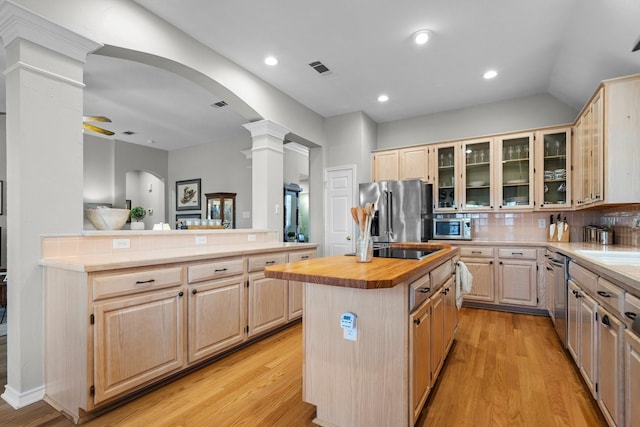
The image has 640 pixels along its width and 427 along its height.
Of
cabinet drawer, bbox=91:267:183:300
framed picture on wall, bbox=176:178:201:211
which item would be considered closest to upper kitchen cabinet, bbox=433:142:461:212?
cabinet drawer, bbox=91:267:183:300

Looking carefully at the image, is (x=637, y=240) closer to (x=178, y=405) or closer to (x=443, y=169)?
(x=443, y=169)

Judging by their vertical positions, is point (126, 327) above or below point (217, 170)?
below

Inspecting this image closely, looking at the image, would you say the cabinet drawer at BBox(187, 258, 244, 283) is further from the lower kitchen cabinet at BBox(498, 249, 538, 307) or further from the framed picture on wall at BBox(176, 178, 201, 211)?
the framed picture on wall at BBox(176, 178, 201, 211)

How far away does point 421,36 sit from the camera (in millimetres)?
2889

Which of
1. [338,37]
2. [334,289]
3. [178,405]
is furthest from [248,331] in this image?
[338,37]

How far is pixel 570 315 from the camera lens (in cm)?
241

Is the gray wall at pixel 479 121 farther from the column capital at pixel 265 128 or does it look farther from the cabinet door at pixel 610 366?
the cabinet door at pixel 610 366

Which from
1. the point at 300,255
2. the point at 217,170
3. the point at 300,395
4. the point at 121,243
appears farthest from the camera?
the point at 217,170

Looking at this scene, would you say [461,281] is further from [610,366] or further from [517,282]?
[517,282]

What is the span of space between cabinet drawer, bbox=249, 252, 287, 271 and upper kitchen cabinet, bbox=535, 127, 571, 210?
325 cm

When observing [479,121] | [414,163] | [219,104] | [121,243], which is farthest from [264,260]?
[479,121]

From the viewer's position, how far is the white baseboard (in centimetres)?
188

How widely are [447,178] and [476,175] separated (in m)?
0.37

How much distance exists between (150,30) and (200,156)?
15.8ft
